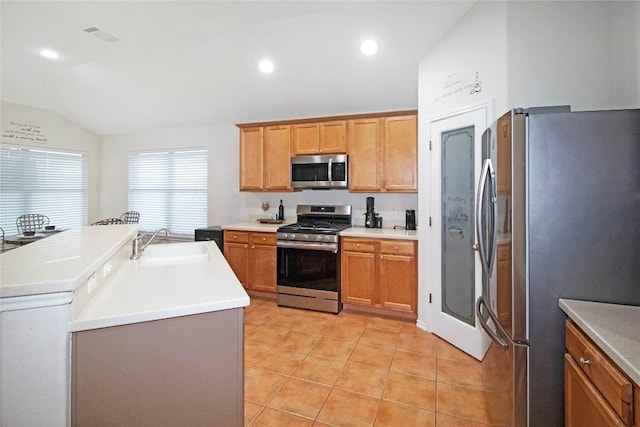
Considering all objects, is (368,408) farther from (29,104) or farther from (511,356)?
(29,104)

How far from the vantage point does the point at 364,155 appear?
3.73 metres

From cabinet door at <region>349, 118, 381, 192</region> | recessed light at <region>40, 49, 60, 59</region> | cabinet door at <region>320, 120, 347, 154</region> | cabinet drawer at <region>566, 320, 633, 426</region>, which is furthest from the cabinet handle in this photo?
recessed light at <region>40, 49, 60, 59</region>

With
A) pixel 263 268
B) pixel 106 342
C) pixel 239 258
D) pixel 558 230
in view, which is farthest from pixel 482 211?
pixel 239 258

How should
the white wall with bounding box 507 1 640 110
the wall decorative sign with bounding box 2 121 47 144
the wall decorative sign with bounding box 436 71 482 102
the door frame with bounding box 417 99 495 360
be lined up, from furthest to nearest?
the wall decorative sign with bounding box 2 121 47 144 < the door frame with bounding box 417 99 495 360 < the wall decorative sign with bounding box 436 71 482 102 < the white wall with bounding box 507 1 640 110

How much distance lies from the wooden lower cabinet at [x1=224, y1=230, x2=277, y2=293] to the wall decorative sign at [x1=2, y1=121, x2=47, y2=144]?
3484 mm

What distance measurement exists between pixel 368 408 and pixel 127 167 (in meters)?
5.76

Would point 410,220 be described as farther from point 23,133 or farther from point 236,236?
point 23,133

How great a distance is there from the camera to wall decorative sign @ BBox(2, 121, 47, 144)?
445 cm

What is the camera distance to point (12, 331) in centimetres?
90

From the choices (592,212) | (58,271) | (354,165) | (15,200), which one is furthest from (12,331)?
(15,200)

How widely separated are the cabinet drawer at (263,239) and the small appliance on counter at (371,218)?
1.21 meters

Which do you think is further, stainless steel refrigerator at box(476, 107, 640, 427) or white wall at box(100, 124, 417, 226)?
white wall at box(100, 124, 417, 226)

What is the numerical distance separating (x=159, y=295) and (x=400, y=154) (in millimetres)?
2995

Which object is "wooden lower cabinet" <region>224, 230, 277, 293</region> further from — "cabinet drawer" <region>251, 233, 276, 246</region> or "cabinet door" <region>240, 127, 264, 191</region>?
"cabinet door" <region>240, 127, 264, 191</region>
